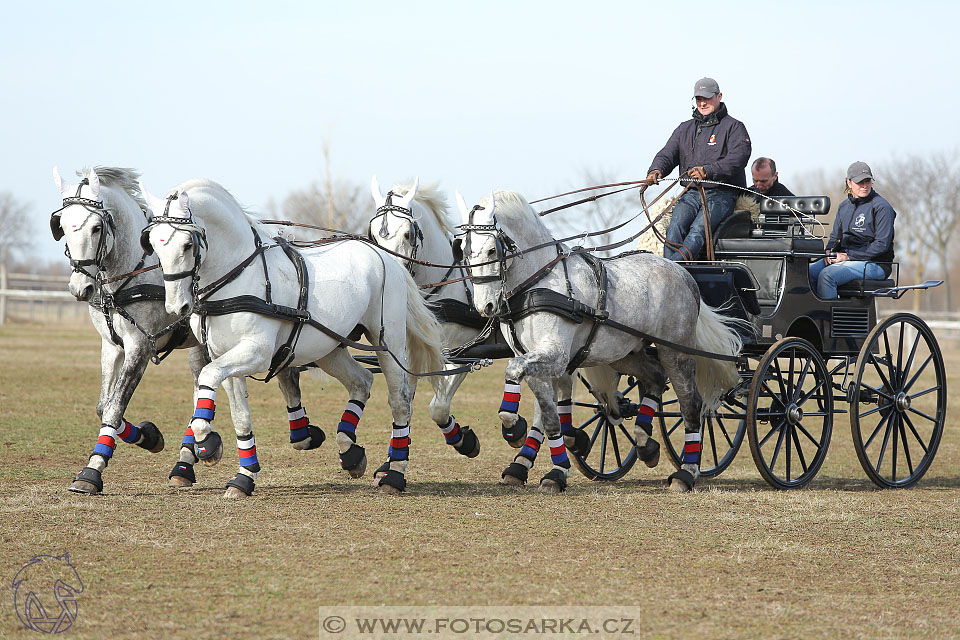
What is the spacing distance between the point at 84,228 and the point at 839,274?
5.75m

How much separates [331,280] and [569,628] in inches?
140

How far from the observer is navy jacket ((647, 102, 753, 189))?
8.55 m

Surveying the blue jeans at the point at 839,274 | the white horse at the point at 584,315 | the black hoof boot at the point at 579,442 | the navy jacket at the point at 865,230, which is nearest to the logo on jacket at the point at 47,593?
the white horse at the point at 584,315

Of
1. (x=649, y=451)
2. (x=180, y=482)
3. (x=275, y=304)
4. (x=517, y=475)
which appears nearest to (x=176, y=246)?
(x=275, y=304)

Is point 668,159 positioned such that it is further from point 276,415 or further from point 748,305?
point 276,415

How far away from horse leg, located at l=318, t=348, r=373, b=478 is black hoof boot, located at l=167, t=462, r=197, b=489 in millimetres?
1046

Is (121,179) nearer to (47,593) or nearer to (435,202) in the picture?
(435,202)

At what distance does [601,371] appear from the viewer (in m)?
8.59

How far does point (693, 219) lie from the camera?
868 centimetres

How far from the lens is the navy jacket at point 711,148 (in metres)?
8.55

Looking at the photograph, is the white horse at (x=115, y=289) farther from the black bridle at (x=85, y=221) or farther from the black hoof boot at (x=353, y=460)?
the black hoof boot at (x=353, y=460)

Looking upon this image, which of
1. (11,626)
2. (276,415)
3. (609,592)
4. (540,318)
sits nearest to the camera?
(11,626)

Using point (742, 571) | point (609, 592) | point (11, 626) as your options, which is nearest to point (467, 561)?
point (609, 592)

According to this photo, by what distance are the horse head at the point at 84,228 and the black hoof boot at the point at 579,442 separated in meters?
3.64
